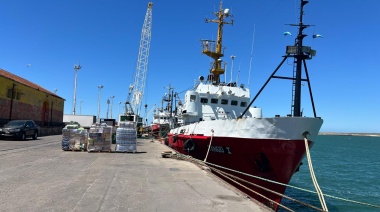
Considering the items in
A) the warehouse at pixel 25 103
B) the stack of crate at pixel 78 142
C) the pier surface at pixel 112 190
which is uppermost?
the warehouse at pixel 25 103

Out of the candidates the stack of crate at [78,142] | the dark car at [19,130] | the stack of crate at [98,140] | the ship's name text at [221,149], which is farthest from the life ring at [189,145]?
the dark car at [19,130]

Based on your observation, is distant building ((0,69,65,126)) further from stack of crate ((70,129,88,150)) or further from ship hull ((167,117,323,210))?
ship hull ((167,117,323,210))

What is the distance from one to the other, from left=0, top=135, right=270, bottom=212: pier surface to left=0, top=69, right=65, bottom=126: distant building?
2612 centimetres

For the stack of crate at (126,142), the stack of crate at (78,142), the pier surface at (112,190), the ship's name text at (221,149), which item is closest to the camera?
the pier surface at (112,190)

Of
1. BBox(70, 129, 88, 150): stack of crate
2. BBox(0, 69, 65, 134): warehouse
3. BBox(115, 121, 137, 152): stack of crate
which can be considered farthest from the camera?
BBox(0, 69, 65, 134): warehouse

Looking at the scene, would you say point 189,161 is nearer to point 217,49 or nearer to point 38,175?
point 38,175

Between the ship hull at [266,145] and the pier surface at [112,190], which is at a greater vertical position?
the ship hull at [266,145]

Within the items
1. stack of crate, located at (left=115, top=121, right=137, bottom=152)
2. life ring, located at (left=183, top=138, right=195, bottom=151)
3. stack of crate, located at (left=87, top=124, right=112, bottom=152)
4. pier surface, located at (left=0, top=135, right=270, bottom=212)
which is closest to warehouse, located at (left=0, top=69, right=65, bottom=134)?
stack of crate, located at (left=87, top=124, right=112, bottom=152)

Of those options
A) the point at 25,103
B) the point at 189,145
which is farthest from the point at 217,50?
the point at 25,103

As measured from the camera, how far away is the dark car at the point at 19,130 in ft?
88.0

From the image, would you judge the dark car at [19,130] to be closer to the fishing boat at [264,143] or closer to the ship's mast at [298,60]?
the fishing boat at [264,143]

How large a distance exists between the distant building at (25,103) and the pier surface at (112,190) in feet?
85.7

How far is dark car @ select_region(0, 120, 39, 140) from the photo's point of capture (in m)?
26.8

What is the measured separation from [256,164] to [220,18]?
52.6 feet
